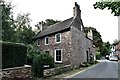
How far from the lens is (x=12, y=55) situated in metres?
16.0

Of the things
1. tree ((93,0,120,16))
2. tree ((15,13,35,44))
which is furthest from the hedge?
tree ((15,13,35,44))

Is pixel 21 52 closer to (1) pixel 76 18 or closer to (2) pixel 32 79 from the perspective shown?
(2) pixel 32 79

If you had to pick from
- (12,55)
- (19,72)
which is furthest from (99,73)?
(12,55)

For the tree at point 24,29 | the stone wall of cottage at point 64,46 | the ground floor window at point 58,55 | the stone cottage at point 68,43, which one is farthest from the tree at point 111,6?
the tree at point 24,29

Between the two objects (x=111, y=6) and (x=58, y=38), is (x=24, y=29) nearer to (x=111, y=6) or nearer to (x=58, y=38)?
(x=58, y=38)

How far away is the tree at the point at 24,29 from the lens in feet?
134

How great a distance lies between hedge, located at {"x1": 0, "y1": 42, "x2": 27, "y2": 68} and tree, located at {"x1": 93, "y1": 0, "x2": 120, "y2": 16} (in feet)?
33.0

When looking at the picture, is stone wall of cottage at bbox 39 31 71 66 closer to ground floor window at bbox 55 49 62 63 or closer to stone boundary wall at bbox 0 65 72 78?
ground floor window at bbox 55 49 62 63

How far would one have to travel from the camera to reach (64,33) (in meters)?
29.4

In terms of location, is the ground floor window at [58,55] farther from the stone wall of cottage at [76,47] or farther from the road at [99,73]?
the road at [99,73]

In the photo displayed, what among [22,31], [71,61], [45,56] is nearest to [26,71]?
[45,56]

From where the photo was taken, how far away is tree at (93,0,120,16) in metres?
6.10

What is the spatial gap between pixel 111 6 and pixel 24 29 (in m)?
37.9

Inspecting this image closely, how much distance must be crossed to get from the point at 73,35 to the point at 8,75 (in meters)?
16.0
